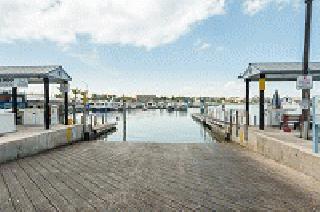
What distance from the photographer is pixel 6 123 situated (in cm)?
1720

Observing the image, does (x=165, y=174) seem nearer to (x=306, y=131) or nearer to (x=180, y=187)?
(x=180, y=187)

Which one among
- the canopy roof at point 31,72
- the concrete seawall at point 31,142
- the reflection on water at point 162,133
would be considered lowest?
the reflection on water at point 162,133

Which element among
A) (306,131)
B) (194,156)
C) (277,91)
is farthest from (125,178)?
(277,91)

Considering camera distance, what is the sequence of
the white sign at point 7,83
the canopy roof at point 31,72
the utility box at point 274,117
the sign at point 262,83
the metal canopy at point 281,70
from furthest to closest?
the utility box at point 274,117 < the white sign at point 7,83 < the canopy roof at point 31,72 < the sign at point 262,83 < the metal canopy at point 281,70

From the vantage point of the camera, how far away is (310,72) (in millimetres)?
18703

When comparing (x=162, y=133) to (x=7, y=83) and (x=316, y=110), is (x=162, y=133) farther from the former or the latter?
(x=316, y=110)

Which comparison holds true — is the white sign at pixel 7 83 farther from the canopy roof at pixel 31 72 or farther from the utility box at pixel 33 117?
the utility box at pixel 33 117

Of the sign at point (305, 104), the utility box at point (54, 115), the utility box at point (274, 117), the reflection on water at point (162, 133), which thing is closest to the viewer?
the sign at point (305, 104)

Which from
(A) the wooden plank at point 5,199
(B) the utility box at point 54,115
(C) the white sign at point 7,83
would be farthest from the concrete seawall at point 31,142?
(B) the utility box at point 54,115

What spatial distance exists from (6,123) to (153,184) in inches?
497

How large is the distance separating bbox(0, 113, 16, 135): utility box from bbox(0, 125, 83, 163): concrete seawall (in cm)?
191

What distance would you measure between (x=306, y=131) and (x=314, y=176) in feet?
18.3

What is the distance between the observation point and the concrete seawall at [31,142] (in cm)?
1199

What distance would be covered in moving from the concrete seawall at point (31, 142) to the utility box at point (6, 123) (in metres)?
1.91
